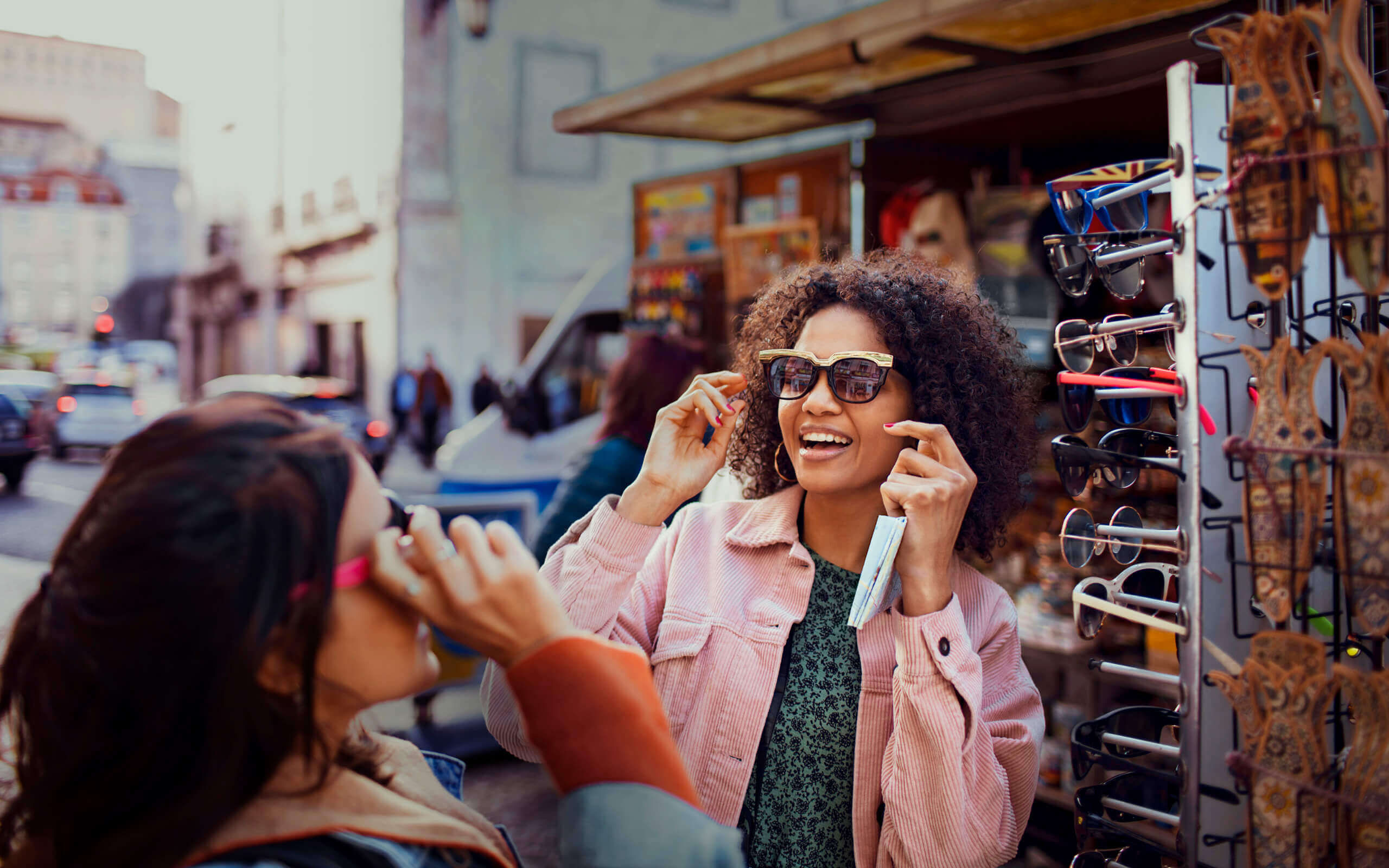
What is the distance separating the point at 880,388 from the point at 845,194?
3.14m

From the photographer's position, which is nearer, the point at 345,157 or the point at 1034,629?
the point at 1034,629

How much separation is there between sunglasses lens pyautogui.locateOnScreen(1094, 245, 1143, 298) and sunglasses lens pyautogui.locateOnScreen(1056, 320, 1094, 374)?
0.07 meters

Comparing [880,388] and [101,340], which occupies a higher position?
[101,340]

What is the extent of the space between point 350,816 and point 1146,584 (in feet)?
3.70

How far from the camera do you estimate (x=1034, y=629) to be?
12.7 ft

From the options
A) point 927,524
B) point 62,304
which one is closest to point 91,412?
point 62,304

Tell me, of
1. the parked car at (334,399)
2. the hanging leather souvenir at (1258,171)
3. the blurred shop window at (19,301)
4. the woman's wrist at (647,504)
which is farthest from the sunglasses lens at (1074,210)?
the parked car at (334,399)

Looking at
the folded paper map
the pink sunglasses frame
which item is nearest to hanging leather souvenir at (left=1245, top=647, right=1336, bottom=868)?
the folded paper map

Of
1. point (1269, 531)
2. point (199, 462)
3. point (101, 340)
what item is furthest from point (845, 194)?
point (101, 340)

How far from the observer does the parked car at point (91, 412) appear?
562 centimetres

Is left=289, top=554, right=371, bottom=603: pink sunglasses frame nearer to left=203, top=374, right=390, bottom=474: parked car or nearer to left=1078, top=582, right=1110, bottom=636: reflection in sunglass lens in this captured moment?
left=1078, top=582, right=1110, bottom=636: reflection in sunglass lens

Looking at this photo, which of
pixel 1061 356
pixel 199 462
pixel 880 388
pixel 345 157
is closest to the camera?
pixel 199 462

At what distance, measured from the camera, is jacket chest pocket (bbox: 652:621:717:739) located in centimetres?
158

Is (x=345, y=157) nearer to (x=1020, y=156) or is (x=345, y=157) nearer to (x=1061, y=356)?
(x=1020, y=156)
